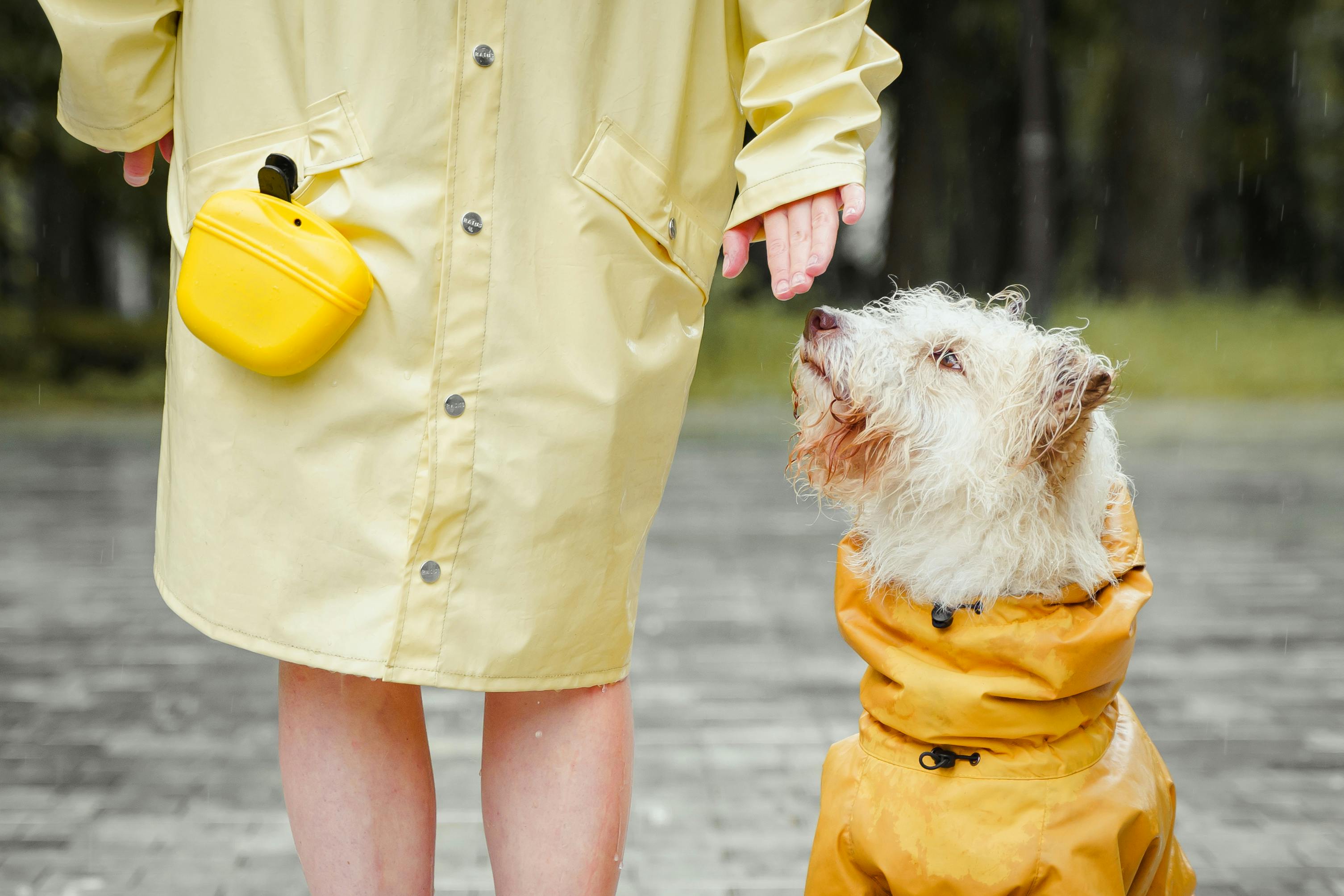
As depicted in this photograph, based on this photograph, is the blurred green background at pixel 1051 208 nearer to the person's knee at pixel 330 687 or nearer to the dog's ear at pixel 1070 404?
the dog's ear at pixel 1070 404

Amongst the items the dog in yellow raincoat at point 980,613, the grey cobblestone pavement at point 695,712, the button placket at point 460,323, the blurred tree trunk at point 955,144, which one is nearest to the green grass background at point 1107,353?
the blurred tree trunk at point 955,144

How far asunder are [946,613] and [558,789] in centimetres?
79

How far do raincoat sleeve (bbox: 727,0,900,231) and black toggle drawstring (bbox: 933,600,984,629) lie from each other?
866 mm

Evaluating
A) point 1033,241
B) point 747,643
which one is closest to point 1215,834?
point 747,643

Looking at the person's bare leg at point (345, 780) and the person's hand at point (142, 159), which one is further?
the person's hand at point (142, 159)

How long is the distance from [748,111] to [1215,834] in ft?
8.27

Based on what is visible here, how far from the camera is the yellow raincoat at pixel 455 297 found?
1989mm

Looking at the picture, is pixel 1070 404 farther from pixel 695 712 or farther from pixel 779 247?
pixel 695 712

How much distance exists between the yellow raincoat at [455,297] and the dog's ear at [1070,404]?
701mm

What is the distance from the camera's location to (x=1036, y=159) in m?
14.2

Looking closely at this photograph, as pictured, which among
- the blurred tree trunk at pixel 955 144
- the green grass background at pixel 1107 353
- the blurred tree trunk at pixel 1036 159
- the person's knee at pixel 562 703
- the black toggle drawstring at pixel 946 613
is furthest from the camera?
the blurred tree trunk at pixel 955 144

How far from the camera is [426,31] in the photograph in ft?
6.44

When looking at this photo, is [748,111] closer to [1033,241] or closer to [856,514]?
[856,514]

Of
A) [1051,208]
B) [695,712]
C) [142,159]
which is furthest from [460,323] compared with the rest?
[1051,208]
